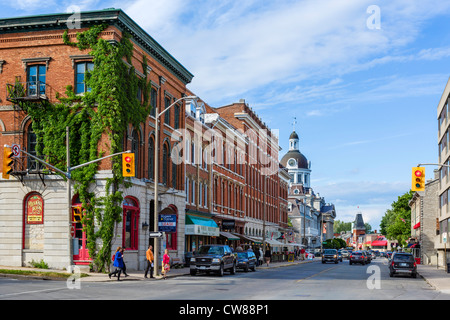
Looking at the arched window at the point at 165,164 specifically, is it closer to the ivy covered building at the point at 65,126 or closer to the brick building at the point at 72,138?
the brick building at the point at 72,138

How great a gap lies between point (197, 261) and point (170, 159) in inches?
449

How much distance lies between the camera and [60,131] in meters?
34.8

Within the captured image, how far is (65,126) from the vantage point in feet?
114

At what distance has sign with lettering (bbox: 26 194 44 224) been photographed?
35.3 metres

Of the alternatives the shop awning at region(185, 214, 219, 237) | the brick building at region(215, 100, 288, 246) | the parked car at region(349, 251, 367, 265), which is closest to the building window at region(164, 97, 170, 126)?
the shop awning at region(185, 214, 219, 237)

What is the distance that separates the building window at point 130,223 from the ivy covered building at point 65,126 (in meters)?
0.07

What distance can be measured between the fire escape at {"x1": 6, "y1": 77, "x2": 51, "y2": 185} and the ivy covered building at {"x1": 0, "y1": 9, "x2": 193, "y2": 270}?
0.19 feet

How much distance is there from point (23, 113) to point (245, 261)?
1794cm

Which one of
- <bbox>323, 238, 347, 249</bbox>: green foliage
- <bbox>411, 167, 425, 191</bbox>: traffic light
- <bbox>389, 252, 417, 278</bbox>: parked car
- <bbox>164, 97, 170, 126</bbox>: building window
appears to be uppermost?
<bbox>164, 97, 170, 126</bbox>: building window

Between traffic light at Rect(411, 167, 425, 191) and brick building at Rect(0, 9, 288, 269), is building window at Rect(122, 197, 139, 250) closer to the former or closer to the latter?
brick building at Rect(0, 9, 288, 269)

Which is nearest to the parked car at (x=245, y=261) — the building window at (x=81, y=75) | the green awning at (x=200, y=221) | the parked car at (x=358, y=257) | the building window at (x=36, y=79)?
the green awning at (x=200, y=221)

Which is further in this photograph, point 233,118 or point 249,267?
point 233,118
